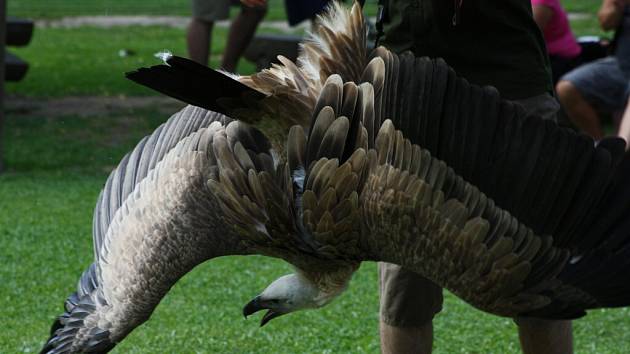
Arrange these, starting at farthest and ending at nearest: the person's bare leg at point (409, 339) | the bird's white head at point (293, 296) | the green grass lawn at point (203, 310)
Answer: the green grass lawn at point (203, 310), the person's bare leg at point (409, 339), the bird's white head at point (293, 296)

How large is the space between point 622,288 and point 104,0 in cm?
1738

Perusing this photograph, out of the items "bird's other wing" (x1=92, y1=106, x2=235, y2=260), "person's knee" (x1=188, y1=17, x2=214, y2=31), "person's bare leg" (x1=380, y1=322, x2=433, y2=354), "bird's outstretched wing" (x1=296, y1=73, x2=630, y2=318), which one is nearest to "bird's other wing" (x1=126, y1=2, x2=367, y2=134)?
"bird's outstretched wing" (x1=296, y1=73, x2=630, y2=318)

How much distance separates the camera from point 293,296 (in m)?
4.19

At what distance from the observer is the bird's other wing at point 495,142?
3607 millimetres

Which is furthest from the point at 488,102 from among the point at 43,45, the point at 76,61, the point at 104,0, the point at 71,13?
the point at 104,0

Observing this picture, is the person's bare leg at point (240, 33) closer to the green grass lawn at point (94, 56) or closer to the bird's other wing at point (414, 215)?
the green grass lawn at point (94, 56)

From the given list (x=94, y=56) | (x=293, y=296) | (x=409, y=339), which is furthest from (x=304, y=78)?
(x=94, y=56)

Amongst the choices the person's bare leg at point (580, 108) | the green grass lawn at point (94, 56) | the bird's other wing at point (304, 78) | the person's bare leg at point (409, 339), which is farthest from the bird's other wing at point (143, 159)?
the green grass lawn at point (94, 56)

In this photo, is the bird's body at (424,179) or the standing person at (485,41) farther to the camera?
the standing person at (485,41)

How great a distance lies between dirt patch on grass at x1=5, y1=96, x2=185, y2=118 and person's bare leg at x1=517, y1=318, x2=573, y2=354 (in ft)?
24.9

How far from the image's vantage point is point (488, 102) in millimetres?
3615

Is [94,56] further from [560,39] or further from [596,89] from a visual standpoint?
[596,89]

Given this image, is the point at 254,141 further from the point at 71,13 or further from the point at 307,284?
the point at 71,13

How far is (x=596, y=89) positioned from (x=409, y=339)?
5390 millimetres
